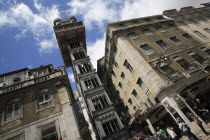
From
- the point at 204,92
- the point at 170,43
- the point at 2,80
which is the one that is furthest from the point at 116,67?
the point at 2,80

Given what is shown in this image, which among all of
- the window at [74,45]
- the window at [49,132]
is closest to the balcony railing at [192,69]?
the window at [49,132]

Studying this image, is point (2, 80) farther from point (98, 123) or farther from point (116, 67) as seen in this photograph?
point (116, 67)

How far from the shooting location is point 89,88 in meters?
19.8

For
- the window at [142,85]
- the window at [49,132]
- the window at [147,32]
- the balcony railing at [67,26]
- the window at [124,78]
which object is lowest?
the window at [49,132]

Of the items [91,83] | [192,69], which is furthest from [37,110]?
[192,69]

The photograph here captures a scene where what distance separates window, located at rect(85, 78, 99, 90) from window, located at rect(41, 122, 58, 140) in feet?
31.6

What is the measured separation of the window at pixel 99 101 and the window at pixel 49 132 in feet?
23.9

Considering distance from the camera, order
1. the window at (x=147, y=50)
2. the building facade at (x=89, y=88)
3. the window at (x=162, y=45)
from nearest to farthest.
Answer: the building facade at (x=89, y=88), the window at (x=147, y=50), the window at (x=162, y=45)

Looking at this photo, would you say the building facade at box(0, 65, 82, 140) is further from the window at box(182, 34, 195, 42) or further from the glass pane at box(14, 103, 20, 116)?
the window at box(182, 34, 195, 42)

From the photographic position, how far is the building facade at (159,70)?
520 inches

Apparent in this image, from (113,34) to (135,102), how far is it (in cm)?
1374

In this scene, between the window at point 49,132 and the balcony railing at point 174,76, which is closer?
the window at point 49,132

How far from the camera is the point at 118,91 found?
2628 centimetres

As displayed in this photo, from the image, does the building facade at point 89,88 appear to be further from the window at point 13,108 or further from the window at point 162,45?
the window at point 162,45
